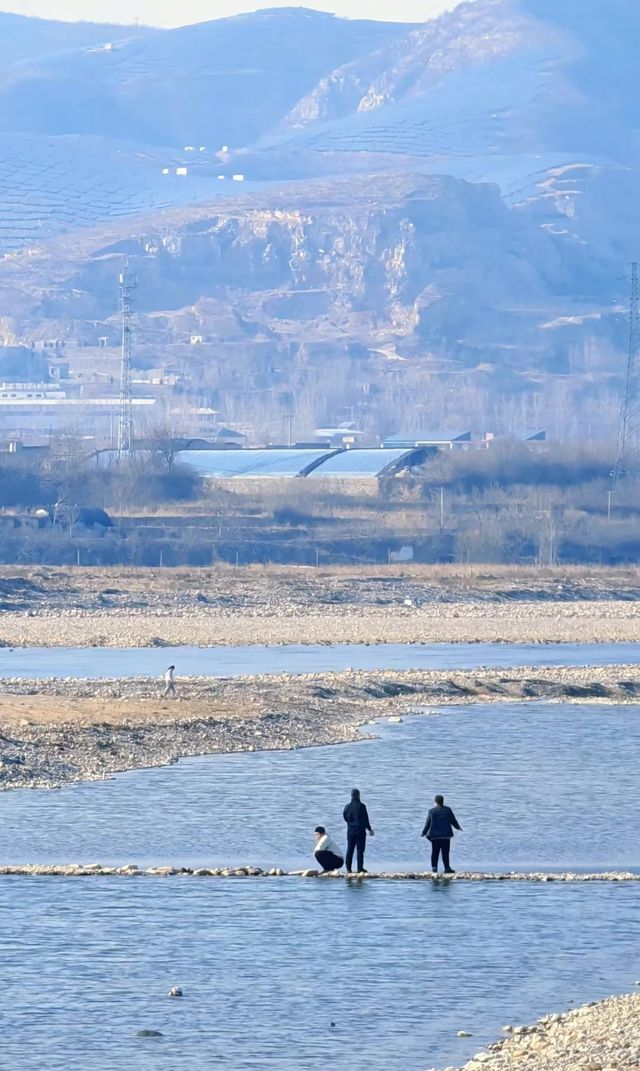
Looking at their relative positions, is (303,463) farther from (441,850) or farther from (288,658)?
(441,850)

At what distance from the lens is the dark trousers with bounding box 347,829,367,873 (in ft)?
63.0

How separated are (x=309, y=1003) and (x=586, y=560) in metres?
61.9

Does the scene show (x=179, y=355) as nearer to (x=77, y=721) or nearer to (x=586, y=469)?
(x=586, y=469)

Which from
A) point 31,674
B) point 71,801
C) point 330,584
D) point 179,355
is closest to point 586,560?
point 330,584

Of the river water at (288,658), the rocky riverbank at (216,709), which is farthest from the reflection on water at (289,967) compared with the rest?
the river water at (288,658)

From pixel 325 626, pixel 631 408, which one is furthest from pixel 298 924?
pixel 631 408

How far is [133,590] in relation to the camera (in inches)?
2245

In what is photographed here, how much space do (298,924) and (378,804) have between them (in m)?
6.02

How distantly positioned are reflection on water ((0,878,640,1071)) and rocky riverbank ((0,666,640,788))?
262 inches

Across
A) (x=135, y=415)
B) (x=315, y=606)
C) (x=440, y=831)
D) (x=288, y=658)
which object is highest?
(x=135, y=415)

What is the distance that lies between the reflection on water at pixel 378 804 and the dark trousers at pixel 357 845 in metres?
0.47

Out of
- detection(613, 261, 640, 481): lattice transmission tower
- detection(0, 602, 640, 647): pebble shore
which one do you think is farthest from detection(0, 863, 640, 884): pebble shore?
detection(613, 261, 640, 481): lattice transmission tower

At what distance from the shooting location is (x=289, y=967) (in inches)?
626

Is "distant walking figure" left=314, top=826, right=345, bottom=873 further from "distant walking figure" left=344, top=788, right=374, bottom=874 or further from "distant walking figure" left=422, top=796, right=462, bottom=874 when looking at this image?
"distant walking figure" left=422, top=796, right=462, bottom=874
